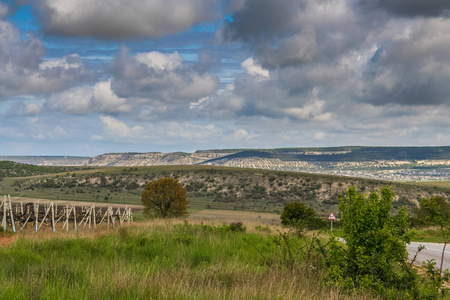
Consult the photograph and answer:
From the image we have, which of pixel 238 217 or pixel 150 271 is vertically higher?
pixel 150 271

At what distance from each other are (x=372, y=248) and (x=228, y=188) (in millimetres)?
102695

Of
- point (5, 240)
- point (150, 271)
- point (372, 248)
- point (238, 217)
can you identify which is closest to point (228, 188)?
point (238, 217)

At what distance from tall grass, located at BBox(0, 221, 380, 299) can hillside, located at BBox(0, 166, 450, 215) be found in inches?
2640

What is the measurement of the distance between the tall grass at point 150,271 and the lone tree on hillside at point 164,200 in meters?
24.7

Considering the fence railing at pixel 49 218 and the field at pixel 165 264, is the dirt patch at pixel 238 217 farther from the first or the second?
the field at pixel 165 264

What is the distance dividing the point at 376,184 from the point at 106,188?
6626 centimetres

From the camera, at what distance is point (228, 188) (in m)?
111

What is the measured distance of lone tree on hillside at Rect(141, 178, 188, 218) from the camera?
44688 millimetres

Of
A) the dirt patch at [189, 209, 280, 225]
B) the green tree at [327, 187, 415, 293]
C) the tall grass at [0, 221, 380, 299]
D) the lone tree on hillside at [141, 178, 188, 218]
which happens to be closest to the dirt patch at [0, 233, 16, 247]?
the tall grass at [0, 221, 380, 299]

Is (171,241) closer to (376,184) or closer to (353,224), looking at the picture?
(353,224)

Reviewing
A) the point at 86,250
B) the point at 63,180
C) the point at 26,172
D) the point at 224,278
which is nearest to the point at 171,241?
the point at 86,250

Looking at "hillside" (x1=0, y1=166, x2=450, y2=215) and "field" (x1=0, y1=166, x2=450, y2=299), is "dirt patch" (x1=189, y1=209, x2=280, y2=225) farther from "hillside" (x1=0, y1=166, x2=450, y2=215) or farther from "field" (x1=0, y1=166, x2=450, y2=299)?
"field" (x1=0, y1=166, x2=450, y2=299)

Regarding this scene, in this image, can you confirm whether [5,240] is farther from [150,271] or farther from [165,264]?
[150,271]

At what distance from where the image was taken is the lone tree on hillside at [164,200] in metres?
44.7
